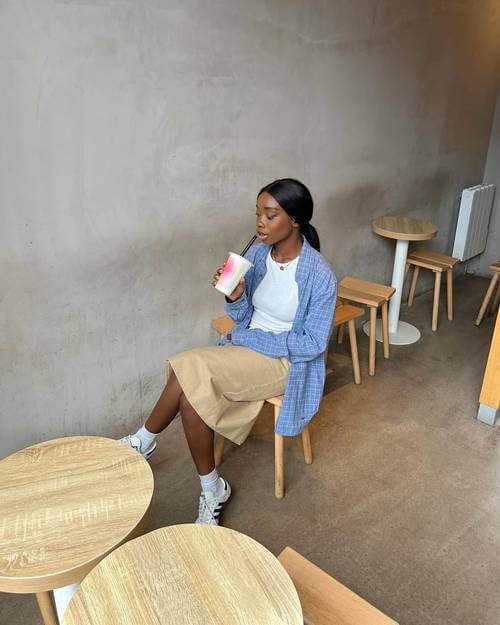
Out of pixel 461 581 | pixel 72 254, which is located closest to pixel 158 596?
pixel 461 581

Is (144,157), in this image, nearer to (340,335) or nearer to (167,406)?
(167,406)

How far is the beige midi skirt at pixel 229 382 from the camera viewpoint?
191 centimetres

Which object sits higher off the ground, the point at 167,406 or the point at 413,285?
the point at 167,406

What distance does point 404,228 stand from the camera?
3.50 m

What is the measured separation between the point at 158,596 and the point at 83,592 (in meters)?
0.15

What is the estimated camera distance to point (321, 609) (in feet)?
4.24

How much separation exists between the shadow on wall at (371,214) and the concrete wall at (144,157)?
0.11ft

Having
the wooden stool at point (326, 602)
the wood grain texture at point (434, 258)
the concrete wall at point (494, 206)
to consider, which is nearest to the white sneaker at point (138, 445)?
the wooden stool at point (326, 602)

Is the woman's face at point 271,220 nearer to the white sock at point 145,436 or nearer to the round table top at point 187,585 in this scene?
the white sock at point 145,436

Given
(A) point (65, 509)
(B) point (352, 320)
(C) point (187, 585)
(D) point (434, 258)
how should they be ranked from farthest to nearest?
(D) point (434, 258), (B) point (352, 320), (A) point (65, 509), (C) point (187, 585)

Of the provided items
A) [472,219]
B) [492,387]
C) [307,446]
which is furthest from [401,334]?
[307,446]

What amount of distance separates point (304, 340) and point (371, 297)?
1278mm

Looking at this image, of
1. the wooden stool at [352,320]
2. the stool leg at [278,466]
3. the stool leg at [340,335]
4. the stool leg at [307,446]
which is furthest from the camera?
the stool leg at [340,335]

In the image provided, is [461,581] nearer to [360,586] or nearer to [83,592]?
[360,586]
